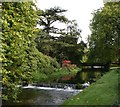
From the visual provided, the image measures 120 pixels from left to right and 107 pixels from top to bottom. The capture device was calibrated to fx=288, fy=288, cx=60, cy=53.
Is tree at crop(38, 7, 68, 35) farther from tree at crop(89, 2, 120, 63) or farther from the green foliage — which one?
the green foliage

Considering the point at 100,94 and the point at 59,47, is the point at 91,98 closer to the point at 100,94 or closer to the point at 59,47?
the point at 100,94

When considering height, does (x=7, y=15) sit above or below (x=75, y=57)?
above

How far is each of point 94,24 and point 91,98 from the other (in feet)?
71.9

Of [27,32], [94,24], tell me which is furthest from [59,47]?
[27,32]

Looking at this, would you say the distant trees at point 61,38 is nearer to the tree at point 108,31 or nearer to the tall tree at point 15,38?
the tree at point 108,31

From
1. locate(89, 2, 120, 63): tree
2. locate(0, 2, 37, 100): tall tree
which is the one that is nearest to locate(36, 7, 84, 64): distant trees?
locate(89, 2, 120, 63): tree

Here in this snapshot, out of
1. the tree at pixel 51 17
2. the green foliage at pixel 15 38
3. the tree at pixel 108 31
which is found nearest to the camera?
the green foliage at pixel 15 38

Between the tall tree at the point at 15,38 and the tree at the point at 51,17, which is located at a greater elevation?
the tree at the point at 51,17

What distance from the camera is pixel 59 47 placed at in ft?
125

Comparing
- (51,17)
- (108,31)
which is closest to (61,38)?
(51,17)

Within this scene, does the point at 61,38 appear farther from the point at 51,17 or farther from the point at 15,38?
the point at 15,38

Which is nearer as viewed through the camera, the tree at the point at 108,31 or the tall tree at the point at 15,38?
the tall tree at the point at 15,38

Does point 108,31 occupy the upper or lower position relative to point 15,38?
upper

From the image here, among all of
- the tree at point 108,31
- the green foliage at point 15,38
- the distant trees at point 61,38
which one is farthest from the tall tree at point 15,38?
the distant trees at point 61,38
